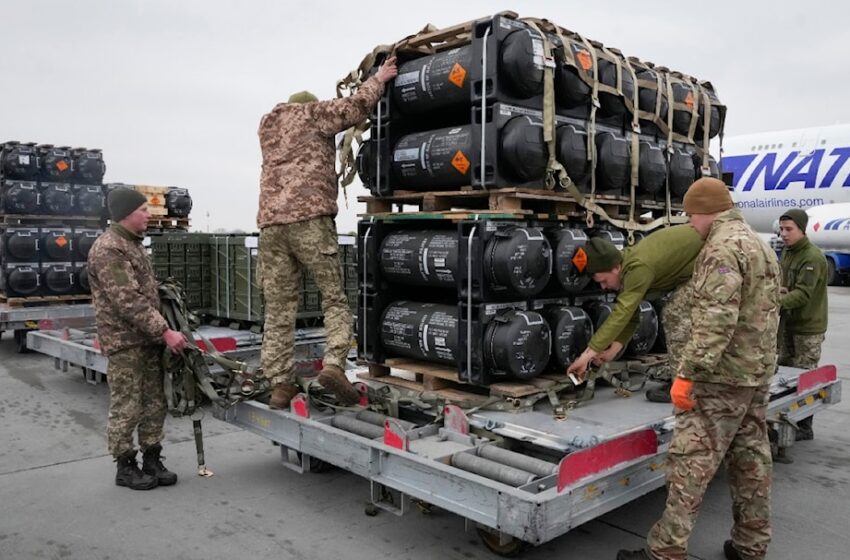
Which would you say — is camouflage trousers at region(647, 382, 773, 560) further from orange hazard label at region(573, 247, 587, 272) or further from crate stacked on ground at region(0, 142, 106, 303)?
crate stacked on ground at region(0, 142, 106, 303)

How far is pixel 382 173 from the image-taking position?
5.55 metres

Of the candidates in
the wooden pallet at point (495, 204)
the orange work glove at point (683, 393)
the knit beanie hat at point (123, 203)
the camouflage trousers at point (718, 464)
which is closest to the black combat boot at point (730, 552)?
the camouflage trousers at point (718, 464)

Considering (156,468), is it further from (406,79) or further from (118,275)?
(406,79)

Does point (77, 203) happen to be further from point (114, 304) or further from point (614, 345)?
point (614, 345)

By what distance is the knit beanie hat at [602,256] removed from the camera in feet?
15.3

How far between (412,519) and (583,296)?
2.09m

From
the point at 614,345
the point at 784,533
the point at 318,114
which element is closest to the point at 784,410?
the point at 784,533

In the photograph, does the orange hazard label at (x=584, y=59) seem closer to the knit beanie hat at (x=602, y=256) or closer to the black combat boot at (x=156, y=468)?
the knit beanie hat at (x=602, y=256)

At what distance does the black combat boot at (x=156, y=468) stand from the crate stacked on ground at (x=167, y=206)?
948 centimetres

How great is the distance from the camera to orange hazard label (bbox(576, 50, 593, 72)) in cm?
514

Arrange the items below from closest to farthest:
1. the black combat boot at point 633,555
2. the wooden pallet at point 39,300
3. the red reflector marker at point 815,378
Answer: the black combat boot at point 633,555 < the red reflector marker at point 815,378 < the wooden pallet at point 39,300

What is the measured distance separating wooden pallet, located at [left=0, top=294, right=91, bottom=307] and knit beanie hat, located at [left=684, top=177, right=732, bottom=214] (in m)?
10.1

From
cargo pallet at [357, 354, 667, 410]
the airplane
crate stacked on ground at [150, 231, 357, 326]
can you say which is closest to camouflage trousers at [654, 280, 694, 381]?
cargo pallet at [357, 354, 667, 410]

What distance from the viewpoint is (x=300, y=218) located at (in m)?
5.16
